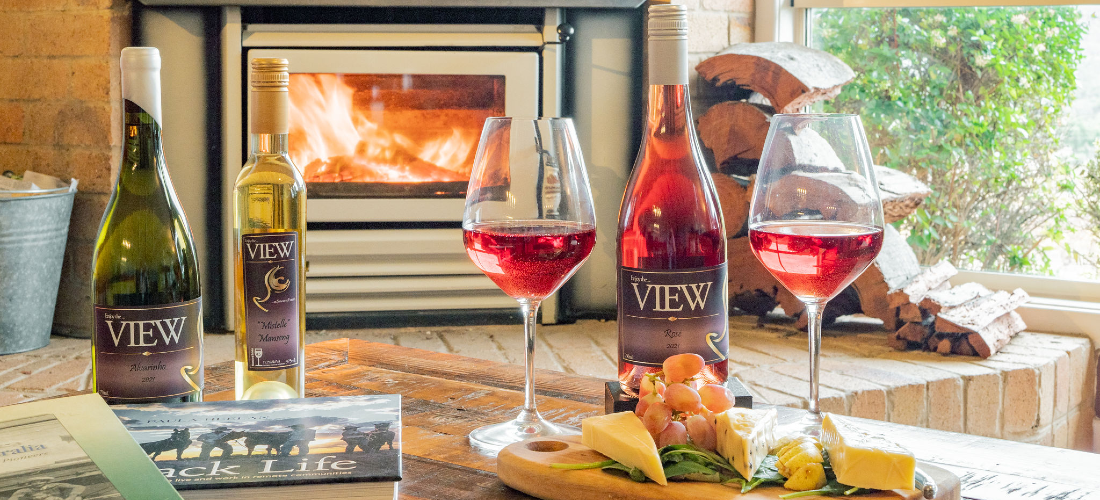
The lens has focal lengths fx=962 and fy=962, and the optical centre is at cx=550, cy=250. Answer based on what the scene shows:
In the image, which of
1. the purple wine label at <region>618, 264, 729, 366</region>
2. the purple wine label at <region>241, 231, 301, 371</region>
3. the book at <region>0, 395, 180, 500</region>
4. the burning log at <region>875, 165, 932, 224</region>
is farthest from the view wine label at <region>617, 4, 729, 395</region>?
the burning log at <region>875, 165, 932, 224</region>

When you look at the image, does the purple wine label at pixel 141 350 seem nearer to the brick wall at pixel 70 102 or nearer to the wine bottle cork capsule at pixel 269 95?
the wine bottle cork capsule at pixel 269 95

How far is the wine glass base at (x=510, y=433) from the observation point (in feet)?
2.50

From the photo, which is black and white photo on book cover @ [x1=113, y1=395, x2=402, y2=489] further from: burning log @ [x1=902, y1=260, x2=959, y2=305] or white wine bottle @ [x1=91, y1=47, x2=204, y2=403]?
burning log @ [x1=902, y1=260, x2=959, y2=305]

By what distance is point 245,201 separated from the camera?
813mm

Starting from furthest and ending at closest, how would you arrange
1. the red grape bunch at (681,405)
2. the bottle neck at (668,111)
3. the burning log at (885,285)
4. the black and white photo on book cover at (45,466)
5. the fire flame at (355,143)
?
1. the fire flame at (355,143)
2. the burning log at (885,285)
3. the bottle neck at (668,111)
4. the red grape bunch at (681,405)
5. the black and white photo on book cover at (45,466)

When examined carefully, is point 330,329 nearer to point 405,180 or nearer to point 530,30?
point 405,180

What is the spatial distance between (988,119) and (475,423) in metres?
2.07

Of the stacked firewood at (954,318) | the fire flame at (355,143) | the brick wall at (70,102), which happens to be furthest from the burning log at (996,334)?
the brick wall at (70,102)

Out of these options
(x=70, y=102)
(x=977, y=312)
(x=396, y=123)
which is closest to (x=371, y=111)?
(x=396, y=123)

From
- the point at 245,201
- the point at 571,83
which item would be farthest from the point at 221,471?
the point at 571,83

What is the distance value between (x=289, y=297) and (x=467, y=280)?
172 centimetres

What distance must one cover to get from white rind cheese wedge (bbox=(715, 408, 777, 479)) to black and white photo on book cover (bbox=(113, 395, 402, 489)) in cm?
21

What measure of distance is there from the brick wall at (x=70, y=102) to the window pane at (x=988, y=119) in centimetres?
186

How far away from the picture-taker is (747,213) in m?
2.38
